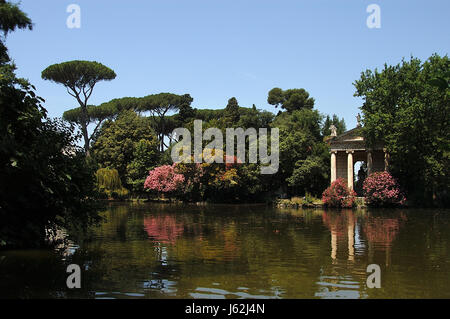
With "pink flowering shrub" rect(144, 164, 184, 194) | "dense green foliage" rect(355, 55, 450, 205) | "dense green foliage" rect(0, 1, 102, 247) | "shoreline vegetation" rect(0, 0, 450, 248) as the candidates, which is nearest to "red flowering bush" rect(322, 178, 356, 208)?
"shoreline vegetation" rect(0, 0, 450, 248)

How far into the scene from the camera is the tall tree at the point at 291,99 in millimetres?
77312

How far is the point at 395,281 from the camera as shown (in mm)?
10320

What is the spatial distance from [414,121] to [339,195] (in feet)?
29.9

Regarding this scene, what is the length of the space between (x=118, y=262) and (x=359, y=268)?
6.40 meters

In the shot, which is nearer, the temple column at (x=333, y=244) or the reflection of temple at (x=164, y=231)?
the temple column at (x=333, y=244)

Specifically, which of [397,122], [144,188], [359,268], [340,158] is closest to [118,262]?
[359,268]

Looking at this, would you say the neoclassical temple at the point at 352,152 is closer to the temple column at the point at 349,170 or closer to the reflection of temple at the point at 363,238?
the temple column at the point at 349,170

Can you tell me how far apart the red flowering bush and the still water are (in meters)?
20.6

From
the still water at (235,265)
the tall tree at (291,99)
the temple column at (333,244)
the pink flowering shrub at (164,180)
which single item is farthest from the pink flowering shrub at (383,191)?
the tall tree at (291,99)

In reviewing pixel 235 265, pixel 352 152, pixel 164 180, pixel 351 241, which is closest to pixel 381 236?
pixel 351 241

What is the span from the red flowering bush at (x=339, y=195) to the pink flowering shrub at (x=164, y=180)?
56.6 ft

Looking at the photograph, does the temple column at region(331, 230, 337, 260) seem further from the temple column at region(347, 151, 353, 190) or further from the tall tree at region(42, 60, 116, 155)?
the tall tree at region(42, 60, 116, 155)
